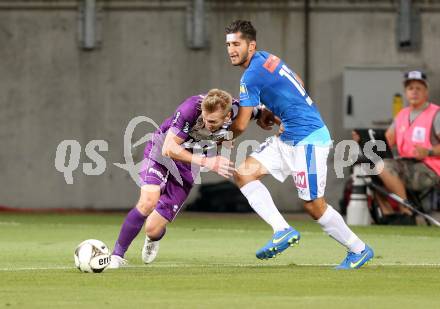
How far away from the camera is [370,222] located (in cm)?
1669

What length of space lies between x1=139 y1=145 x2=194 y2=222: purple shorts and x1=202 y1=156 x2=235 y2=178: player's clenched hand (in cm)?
100

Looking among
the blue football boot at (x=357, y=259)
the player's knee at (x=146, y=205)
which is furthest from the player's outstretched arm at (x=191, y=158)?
the blue football boot at (x=357, y=259)

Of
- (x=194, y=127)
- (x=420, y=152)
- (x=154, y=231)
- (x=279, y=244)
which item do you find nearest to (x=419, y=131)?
(x=420, y=152)

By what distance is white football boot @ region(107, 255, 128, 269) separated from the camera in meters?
10.1

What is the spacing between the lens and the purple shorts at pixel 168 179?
10.6m

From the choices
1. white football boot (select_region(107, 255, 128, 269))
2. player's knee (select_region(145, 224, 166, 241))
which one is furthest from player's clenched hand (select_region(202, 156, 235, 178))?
player's knee (select_region(145, 224, 166, 241))

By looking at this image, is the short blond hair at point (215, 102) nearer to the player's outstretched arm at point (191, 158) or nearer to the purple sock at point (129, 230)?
the player's outstretched arm at point (191, 158)

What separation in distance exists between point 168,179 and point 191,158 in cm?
98

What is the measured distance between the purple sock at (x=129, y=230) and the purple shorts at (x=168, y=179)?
0.98ft

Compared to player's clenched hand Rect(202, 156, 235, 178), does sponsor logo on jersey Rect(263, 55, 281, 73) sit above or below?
above

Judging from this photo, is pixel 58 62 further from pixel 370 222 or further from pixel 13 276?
pixel 13 276

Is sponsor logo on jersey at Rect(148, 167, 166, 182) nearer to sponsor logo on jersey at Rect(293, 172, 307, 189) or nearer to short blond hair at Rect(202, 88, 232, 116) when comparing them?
short blond hair at Rect(202, 88, 232, 116)

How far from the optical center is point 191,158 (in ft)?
32.2

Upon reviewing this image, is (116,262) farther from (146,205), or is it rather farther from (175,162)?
(175,162)
